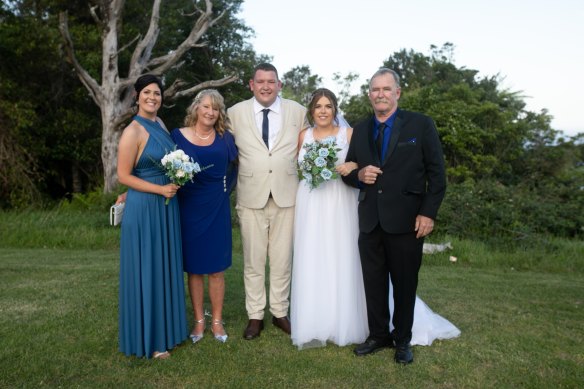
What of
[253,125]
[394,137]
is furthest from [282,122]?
[394,137]

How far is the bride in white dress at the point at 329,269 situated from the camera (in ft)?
15.2

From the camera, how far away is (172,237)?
173 inches

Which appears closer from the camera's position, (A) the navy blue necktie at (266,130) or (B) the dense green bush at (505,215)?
(A) the navy blue necktie at (266,130)

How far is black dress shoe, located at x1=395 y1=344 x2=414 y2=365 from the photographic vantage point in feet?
14.1

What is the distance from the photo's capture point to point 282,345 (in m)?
4.74

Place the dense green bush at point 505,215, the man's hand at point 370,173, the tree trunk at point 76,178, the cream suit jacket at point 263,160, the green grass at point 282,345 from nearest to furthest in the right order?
1. the green grass at point 282,345
2. the man's hand at point 370,173
3. the cream suit jacket at point 263,160
4. the dense green bush at point 505,215
5. the tree trunk at point 76,178

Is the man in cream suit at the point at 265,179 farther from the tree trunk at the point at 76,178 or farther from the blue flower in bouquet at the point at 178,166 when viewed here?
the tree trunk at the point at 76,178

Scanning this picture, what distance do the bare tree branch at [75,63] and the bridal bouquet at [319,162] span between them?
1192cm

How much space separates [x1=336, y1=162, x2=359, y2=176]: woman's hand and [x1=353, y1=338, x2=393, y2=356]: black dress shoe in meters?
1.56

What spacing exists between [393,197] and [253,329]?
2.03 meters

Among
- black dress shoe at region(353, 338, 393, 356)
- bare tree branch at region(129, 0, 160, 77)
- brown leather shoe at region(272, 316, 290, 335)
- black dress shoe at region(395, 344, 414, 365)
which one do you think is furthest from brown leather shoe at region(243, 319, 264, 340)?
bare tree branch at region(129, 0, 160, 77)

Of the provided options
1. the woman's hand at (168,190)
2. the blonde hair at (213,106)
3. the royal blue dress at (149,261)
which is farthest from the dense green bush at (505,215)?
the woman's hand at (168,190)

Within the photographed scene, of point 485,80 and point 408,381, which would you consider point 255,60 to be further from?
point 408,381

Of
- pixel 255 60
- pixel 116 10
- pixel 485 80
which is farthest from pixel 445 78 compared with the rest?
pixel 116 10
